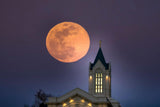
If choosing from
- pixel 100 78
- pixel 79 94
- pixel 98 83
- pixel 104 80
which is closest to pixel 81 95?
pixel 79 94

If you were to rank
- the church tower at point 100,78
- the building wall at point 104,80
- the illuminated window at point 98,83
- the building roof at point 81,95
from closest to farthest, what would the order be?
the building roof at point 81,95, the building wall at point 104,80, the church tower at point 100,78, the illuminated window at point 98,83

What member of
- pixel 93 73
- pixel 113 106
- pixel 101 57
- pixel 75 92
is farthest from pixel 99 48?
pixel 75 92

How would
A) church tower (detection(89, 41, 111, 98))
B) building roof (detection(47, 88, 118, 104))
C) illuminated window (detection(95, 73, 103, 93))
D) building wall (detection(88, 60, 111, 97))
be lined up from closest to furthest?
building roof (detection(47, 88, 118, 104)), building wall (detection(88, 60, 111, 97)), church tower (detection(89, 41, 111, 98)), illuminated window (detection(95, 73, 103, 93))

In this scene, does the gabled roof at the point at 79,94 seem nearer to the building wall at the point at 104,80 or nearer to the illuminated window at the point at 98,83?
the building wall at the point at 104,80

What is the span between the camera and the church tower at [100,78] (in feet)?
286

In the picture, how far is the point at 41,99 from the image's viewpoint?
10319 cm

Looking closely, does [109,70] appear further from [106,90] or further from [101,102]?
[101,102]

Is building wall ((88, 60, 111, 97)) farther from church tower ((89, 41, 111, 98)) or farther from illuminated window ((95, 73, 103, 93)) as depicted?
illuminated window ((95, 73, 103, 93))

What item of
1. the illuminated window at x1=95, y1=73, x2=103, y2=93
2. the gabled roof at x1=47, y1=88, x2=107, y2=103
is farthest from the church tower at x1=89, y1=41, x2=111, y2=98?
the gabled roof at x1=47, y1=88, x2=107, y2=103

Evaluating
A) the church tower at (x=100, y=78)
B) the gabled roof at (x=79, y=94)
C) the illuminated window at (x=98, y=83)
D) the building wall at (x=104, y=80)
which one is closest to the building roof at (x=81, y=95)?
the gabled roof at (x=79, y=94)

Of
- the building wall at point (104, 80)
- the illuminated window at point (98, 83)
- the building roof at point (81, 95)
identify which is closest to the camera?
the building roof at point (81, 95)

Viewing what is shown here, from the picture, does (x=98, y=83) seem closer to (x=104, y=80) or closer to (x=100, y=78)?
(x=100, y=78)

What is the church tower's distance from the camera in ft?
286

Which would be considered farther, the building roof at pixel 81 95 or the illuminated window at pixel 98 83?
the illuminated window at pixel 98 83
